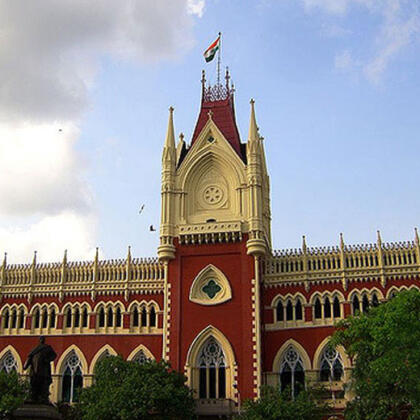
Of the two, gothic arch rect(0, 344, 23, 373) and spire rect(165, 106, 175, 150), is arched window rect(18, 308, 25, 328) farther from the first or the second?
spire rect(165, 106, 175, 150)

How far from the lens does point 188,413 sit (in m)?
38.9

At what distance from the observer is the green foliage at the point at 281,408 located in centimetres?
3569

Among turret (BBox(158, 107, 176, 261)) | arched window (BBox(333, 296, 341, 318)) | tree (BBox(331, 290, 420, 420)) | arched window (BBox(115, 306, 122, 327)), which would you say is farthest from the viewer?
arched window (BBox(115, 306, 122, 327))

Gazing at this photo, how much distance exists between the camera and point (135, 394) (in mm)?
37188

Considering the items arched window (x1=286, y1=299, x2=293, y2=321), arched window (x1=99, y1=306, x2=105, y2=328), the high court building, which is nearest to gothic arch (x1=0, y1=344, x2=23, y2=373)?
the high court building

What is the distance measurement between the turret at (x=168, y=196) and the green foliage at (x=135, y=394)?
889cm

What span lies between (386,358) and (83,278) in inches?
1027

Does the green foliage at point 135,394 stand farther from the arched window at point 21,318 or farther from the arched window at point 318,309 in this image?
the arched window at point 21,318

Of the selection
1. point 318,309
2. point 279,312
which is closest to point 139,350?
point 279,312

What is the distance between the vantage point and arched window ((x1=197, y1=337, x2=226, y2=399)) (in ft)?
143

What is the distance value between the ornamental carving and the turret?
256 centimetres

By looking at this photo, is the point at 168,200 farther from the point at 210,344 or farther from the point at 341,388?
the point at 341,388

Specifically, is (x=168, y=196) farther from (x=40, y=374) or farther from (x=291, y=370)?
(x=40, y=374)

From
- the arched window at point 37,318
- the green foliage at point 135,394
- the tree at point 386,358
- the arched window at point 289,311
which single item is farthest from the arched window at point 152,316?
the tree at point 386,358
